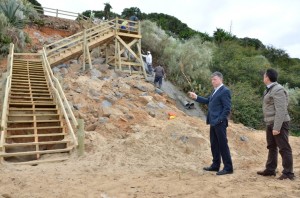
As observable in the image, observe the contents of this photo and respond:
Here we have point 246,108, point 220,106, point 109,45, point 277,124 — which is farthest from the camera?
point 109,45

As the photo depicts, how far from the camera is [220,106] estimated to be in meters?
5.22

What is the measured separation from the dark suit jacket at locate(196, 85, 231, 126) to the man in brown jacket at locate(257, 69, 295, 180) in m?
0.57

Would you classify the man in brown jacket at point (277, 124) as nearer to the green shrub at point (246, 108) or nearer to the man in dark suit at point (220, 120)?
the man in dark suit at point (220, 120)

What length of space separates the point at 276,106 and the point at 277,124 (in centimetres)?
26

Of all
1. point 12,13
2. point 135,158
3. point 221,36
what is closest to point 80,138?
point 135,158

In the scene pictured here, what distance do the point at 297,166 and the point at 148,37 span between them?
15.0 metres

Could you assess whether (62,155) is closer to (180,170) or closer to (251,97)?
(180,170)

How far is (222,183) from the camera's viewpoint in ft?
14.9

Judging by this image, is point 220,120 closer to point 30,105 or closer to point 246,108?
point 30,105

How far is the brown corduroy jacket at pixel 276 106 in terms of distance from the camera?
4.59m

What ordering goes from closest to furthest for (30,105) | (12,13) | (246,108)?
(30,105) → (246,108) → (12,13)

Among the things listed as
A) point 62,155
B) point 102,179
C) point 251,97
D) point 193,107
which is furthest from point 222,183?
point 251,97

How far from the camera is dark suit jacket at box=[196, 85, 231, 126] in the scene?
5.10 metres

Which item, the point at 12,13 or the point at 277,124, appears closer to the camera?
the point at 277,124
